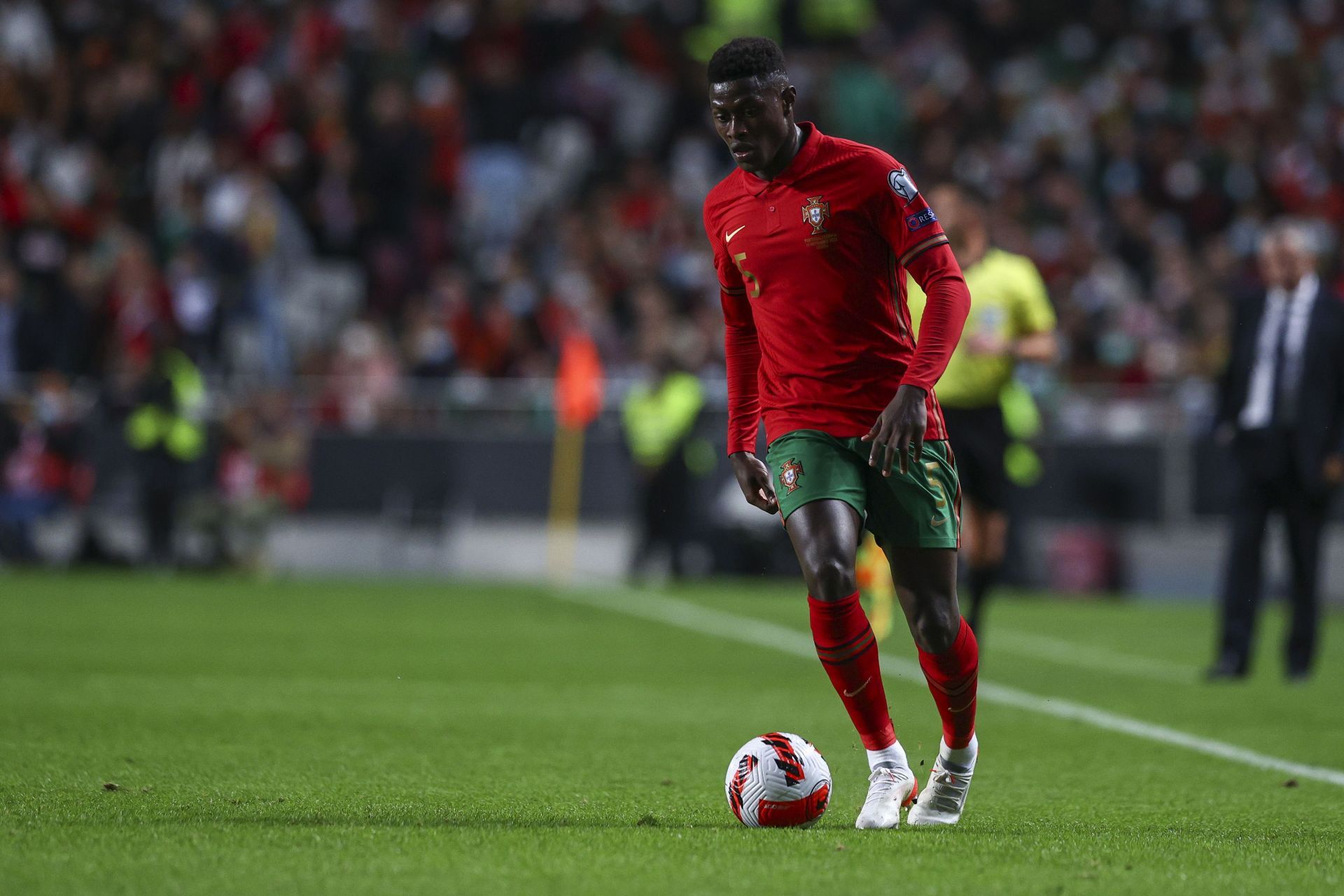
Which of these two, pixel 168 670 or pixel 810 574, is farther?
pixel 168 670

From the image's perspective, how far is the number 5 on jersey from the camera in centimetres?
543

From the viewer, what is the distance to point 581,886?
4156 mm

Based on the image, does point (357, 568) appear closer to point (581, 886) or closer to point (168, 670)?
point (168, 670)

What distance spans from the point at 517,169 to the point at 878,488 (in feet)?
55.8

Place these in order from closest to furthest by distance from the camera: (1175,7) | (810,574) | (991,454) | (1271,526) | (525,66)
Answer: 1. (810,574)
2. (991,454)
3. (1271,526)
4. (525,66)
5. (1175,7)

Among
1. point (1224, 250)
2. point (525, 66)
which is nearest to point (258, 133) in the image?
point (525, 66)

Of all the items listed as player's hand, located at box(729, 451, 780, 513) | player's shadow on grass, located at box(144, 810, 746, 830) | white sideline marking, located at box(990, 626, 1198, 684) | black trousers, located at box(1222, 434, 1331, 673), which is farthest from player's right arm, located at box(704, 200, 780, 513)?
black trousers, located at box(1222, 434, 1331, 673)

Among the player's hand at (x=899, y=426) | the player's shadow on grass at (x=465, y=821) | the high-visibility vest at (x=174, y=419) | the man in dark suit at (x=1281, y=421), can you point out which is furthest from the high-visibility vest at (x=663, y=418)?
the player's hand at (x=899, y=426)

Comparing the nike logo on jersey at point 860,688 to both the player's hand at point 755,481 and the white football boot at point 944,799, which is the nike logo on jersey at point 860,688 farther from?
the player's hand at point 755,481

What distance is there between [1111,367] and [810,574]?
14.9 metres

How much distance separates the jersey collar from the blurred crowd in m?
12.0

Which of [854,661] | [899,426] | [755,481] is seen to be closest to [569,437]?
[755,481]

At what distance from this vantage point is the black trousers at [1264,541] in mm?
10203

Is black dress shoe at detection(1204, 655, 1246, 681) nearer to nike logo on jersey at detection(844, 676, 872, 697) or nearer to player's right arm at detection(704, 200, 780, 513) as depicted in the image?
player's right arm at detection(704, 200, 780, 513)
